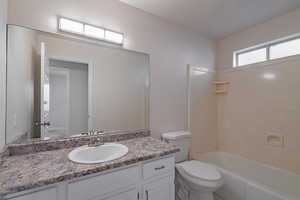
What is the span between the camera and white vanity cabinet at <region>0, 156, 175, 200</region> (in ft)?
2.59

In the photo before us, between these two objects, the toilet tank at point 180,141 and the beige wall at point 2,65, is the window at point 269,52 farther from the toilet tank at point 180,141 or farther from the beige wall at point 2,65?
the beige wall at point 2,65

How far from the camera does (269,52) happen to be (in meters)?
2.06

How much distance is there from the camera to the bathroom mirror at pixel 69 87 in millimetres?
1130

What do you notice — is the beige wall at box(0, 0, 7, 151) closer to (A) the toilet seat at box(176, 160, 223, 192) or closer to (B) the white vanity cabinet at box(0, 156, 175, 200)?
(B) the white vanity cabinet at box(0, 156, 175, 200)

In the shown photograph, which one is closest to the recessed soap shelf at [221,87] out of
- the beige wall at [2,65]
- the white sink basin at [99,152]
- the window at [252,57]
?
the window at [252,57]

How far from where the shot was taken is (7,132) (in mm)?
1048

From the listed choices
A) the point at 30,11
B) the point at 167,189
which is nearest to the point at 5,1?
the point at 30,11

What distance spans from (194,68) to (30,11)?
2011mm

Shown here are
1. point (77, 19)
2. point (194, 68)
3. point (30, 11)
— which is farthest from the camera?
point (194, 68)

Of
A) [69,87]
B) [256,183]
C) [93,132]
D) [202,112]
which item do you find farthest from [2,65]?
[256,183]

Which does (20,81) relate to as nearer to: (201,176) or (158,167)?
(158,167)

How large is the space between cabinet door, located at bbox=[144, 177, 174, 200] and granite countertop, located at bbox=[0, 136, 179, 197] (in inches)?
8.9

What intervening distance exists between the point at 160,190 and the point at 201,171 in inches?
24.9

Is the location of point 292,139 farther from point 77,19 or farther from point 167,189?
point 77,19
